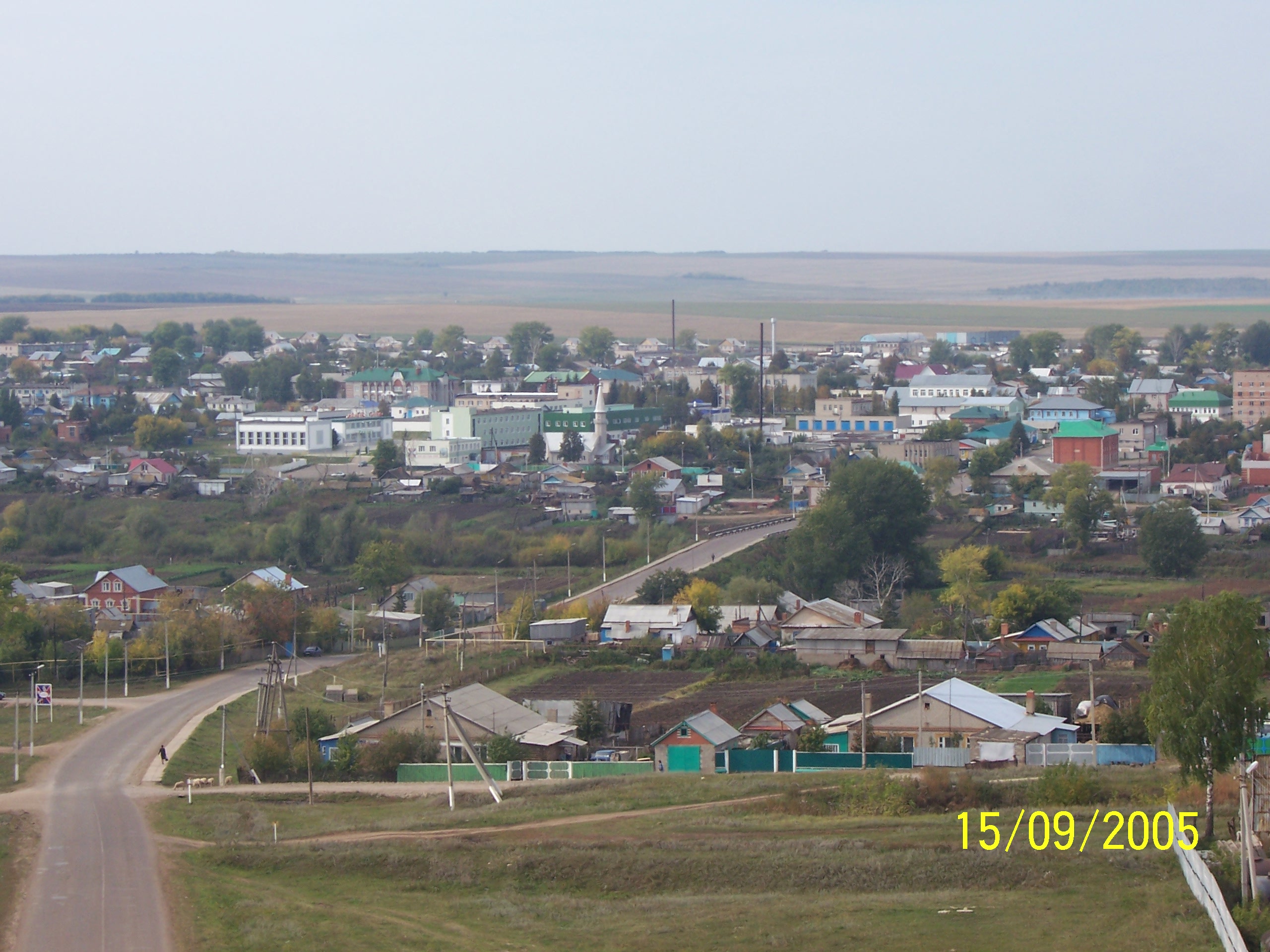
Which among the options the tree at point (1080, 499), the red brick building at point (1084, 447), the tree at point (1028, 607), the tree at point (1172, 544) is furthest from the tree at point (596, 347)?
the tree at point (1028, 607)

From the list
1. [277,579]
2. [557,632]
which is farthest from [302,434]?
[557,632]

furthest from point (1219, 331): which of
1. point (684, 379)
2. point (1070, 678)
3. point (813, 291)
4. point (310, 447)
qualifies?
point (813, 291)

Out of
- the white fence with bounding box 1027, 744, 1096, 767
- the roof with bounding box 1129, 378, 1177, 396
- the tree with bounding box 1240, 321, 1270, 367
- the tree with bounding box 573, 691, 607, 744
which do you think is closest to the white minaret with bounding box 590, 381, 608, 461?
the roof with bounding box 1129, 378, 1177, 396

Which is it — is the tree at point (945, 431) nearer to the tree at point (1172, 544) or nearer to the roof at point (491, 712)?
the tree at point (1172, 544)

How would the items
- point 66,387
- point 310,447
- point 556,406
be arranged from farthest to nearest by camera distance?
point 66,387 → point 556,406 → point 310,447

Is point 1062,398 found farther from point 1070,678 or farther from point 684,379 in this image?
point 1070,678

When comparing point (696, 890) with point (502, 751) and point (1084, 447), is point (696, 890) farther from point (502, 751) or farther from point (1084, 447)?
point (1084, 447)
